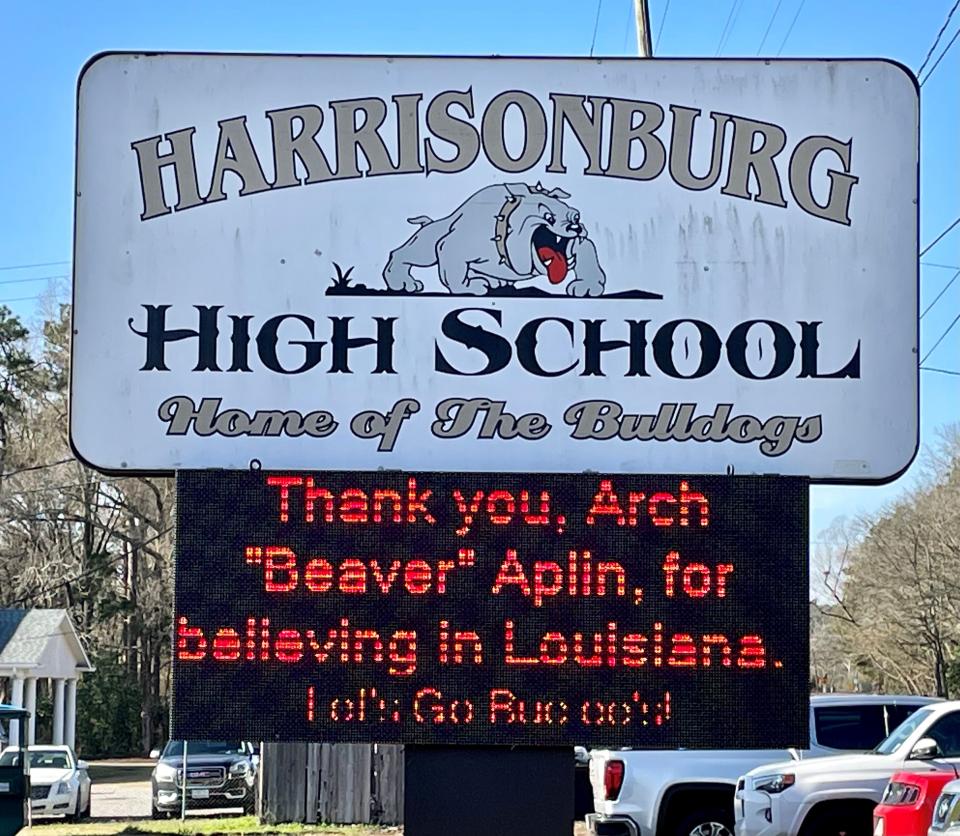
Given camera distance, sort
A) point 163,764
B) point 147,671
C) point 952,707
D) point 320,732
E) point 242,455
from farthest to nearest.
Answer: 1. point 147,671
2. point 163,764
3. point 952,707
4. point 242,455
5. point 320,732

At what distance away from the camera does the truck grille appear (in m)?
25.8

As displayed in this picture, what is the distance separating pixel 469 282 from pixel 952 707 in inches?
273

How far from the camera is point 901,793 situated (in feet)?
40.2

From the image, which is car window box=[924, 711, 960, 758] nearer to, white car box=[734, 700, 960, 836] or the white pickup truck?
white car box=[734, 700, 960, 836]

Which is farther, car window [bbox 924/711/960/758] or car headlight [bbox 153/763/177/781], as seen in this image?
car headlight [bbox 153/763/177/781]

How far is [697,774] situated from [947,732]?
2569 millimetres

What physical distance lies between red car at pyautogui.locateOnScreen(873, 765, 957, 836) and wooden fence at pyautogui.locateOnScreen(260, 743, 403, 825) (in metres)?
9.43

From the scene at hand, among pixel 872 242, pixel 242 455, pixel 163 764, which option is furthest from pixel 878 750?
pixel 163 764

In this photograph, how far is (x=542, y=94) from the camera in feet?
27.4

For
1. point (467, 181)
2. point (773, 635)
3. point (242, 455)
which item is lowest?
point (773, 635)

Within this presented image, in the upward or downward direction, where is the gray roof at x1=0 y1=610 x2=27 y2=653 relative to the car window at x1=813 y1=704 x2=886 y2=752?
upward

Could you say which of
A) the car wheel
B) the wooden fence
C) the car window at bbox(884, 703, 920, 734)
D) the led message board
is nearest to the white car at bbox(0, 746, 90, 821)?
the wooden fence

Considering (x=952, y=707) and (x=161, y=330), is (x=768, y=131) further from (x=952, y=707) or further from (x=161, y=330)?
(x=952, y=707)

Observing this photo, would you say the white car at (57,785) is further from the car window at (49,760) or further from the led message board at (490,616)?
the led message board at (490,616)
